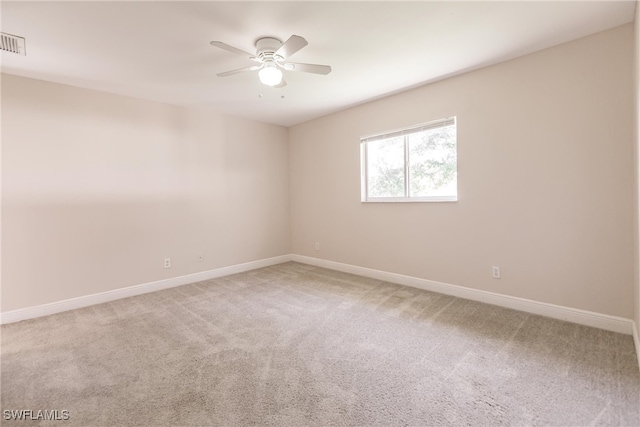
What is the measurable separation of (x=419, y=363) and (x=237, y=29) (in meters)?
2.84

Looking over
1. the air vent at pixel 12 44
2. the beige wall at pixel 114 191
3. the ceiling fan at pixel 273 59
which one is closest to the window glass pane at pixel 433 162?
the ceiling fan at pixel 273 59

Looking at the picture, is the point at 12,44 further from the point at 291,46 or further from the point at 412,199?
the point at 412,199

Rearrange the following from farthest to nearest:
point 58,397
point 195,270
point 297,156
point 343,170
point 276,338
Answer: point 297,156 < point 343,170 < point 195,270 < point 276,338 < point 58,397

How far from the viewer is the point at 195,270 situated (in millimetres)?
4008

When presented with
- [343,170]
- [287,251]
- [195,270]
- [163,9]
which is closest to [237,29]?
[163,9]

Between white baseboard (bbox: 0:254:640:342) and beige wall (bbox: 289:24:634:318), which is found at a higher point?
beige wall (bbox: 289:24:634:318)

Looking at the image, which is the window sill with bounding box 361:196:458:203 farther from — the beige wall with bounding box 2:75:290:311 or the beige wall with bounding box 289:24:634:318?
the beige wall with bounding box 2:75:290:311

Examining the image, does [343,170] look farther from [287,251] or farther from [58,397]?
[58,397]

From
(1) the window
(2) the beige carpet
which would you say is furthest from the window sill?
(2) the beige carpet

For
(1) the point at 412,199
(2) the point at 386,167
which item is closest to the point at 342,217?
(2) the point at 386,167

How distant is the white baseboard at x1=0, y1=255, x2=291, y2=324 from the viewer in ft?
9.08

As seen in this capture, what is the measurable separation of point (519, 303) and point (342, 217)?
245 cm

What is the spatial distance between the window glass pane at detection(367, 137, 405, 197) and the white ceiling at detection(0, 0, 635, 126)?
836mm

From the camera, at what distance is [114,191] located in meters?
3.33
